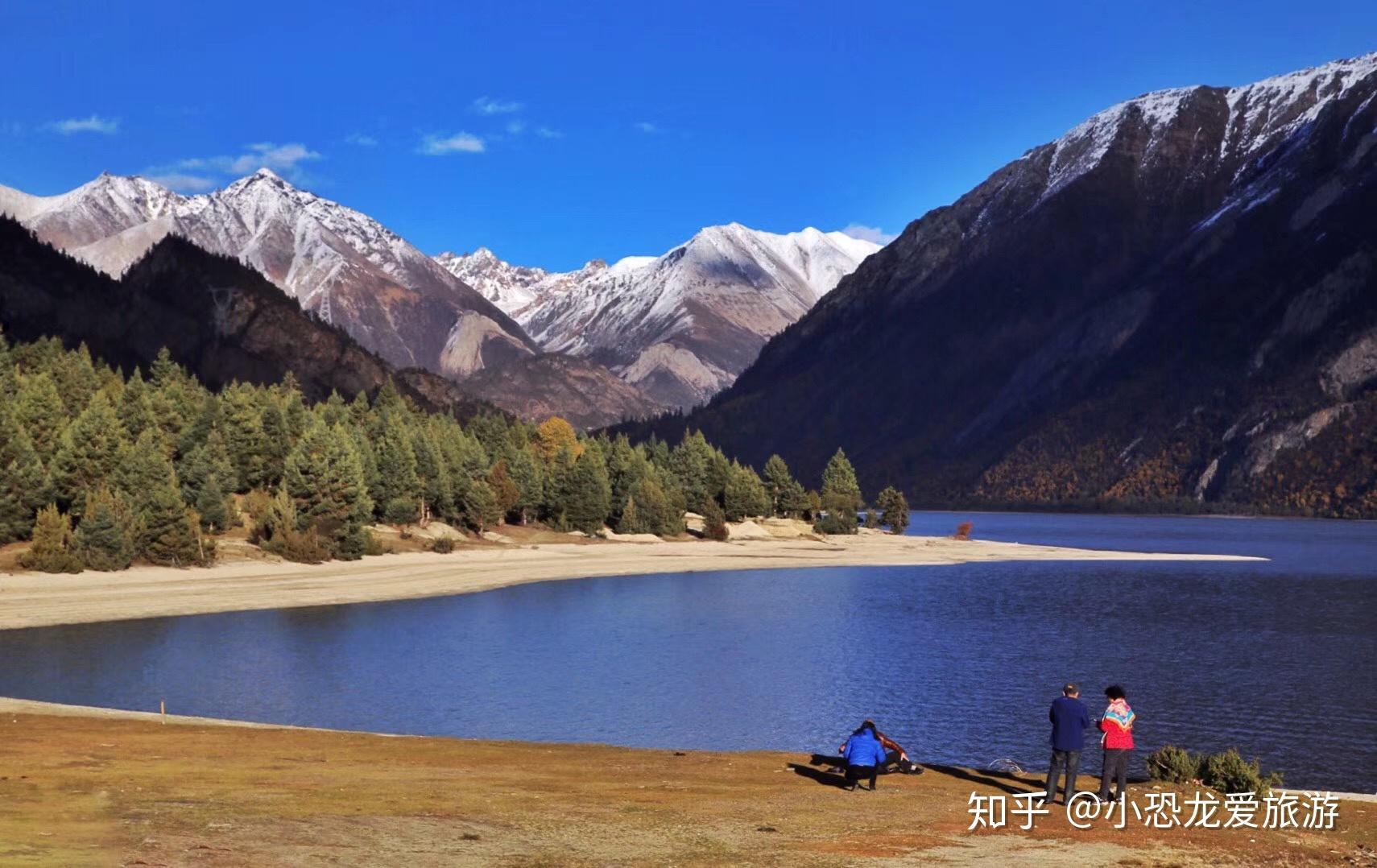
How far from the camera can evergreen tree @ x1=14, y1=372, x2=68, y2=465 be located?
12275 cm

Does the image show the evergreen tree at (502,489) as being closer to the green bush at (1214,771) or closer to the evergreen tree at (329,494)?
the evergreen tree at (329,494)

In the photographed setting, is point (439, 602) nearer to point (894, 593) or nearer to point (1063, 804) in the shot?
point (894, 593)

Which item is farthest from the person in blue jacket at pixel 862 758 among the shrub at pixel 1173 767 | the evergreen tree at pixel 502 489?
the evergreen tree at pixel 502 489

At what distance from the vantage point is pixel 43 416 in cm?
12656

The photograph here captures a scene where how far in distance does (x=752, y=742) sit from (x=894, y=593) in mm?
78273

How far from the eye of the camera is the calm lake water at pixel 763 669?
53.5m

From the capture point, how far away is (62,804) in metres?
28.0

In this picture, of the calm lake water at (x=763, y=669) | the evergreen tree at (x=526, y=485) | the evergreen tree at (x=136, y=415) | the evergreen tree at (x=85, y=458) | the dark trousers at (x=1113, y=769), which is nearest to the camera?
the dark trousers at (x=1113, y=769)

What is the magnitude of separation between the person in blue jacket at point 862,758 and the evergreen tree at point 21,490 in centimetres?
8811

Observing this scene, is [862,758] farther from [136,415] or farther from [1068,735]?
[136,415]

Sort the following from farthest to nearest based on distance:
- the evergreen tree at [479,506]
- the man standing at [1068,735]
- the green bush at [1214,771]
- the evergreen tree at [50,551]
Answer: the evergreen tree at [479,506] → the evergreen tree at [50,551] → the green bush at [1214,771] → the man standing at [1068,735]

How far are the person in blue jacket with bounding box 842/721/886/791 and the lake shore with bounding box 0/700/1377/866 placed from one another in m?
0.61

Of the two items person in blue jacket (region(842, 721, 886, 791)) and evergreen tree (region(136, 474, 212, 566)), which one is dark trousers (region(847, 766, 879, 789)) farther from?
evergreen tree (region(136, 474, 212, 566))

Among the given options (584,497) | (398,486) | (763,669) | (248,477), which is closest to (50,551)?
(248,477)
